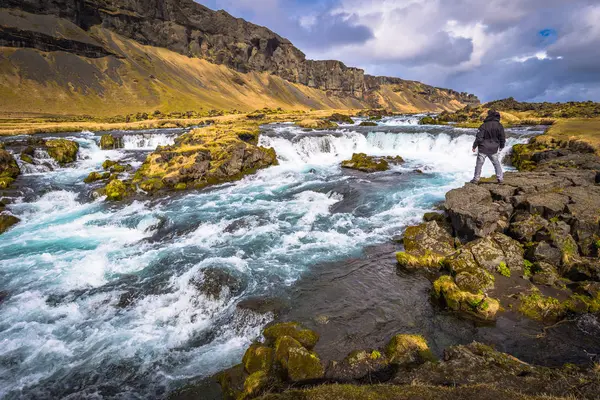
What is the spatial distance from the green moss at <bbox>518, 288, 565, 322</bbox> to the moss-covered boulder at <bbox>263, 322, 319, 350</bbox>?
21.2 ft

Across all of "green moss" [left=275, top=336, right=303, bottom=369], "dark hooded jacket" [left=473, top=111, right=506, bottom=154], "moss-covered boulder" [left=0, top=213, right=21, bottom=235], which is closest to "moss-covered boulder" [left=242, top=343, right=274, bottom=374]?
"green moss" [left=275, top=336, right=303, bottom=369]

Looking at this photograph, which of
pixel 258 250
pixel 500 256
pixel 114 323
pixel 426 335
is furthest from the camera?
pixel 258 250

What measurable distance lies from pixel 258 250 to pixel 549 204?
12959 millimetres

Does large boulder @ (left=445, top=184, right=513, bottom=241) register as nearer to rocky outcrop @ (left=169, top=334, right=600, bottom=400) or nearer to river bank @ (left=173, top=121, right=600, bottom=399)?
river bank @ (left=173, top=121, right=600, bottom=399)

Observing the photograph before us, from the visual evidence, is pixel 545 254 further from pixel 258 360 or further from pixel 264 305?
pixel 258 360

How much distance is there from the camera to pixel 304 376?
23.8ft

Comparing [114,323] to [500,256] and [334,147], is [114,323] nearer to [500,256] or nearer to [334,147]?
[500,256]

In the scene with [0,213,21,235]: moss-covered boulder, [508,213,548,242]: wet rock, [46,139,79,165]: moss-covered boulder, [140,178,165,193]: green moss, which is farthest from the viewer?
[46,139,79,165]: moss-covered boulder

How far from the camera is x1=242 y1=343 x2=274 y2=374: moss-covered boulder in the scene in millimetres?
7861

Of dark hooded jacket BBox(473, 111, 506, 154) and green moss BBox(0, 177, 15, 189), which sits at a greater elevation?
dark hooded jacket BBox(473, 111, 506, 154)

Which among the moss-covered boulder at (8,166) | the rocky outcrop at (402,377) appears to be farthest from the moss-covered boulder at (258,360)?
Answer: the moss-covered boulder at (8,166)

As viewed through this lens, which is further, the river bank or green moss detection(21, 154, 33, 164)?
green moss detection(21, 154, 33, 164)

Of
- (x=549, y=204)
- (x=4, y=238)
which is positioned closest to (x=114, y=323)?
(x=4, y=238)

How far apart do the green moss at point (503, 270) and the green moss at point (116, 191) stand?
83.3ft
